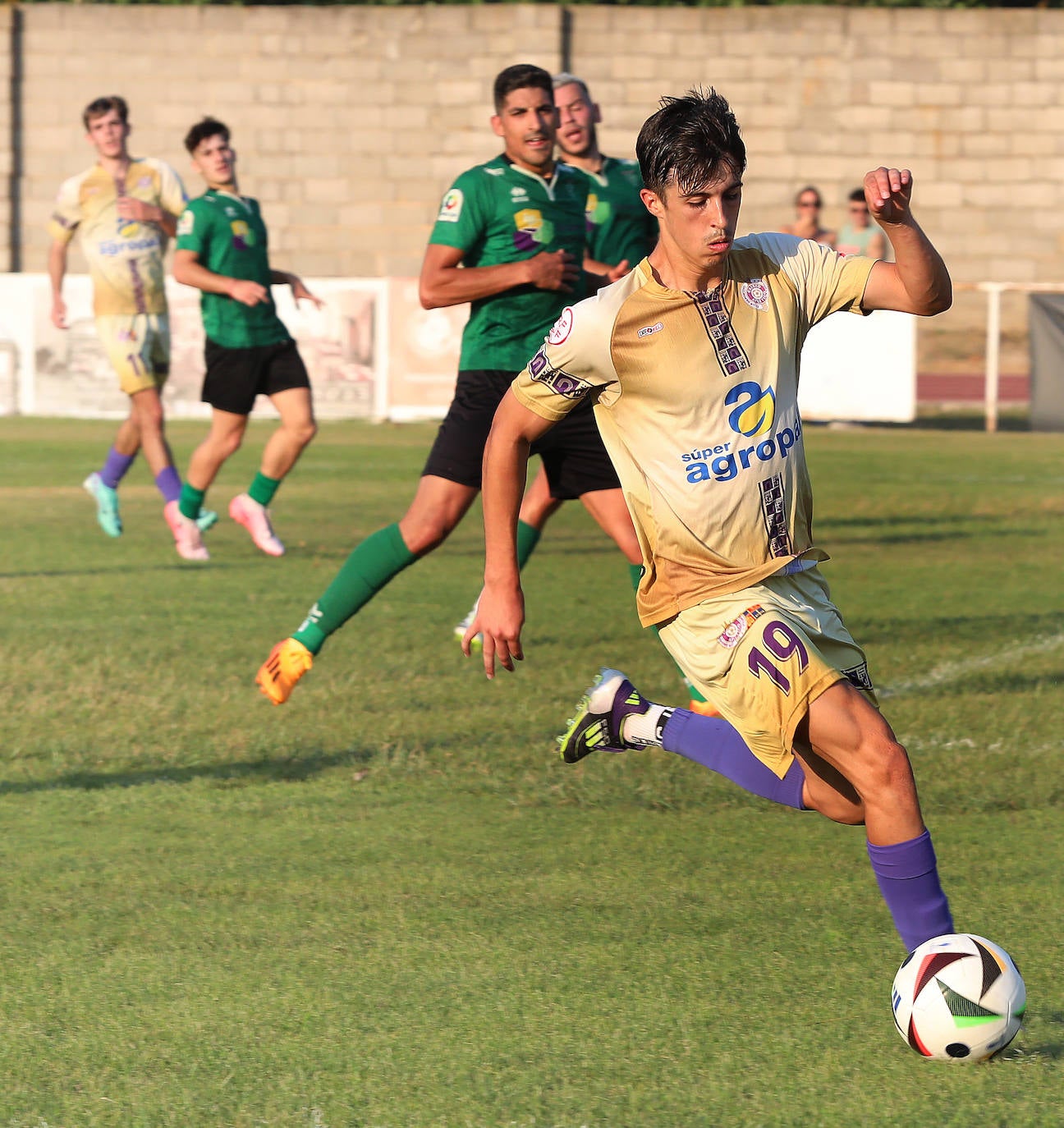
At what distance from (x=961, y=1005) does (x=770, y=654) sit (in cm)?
72

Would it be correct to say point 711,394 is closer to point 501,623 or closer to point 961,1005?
point 501,623

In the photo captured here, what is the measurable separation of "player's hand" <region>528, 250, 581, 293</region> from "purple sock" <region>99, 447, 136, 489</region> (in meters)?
5.46

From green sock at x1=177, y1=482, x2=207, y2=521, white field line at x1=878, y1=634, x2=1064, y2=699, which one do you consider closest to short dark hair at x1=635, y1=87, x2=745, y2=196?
white field line at x1=878, y1=634, x2=1064, y2=699

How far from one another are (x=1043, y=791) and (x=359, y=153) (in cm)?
2232

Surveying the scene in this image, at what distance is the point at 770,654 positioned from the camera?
334cm

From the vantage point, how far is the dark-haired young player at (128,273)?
10398 millimetres

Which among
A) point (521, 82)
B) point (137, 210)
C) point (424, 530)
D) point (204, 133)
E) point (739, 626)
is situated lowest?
point (424, 530)

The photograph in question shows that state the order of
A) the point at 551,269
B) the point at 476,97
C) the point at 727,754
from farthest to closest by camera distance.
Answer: the point at 476,97 → the point at 551,269 → the point at 727,754

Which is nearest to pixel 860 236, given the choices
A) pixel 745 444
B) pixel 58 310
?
pixel 58 310

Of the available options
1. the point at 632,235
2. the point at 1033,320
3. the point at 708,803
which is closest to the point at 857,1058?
the point at 708,803

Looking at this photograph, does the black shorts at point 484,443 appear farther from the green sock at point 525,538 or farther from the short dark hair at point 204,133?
the short dark hair at point 204,133

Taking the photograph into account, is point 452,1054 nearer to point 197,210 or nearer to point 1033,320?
point 197,210

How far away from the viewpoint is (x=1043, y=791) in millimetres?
4969

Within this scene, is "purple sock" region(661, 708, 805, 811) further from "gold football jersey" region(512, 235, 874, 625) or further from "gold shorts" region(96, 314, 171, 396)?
"gold shorts" region(96, 314, 171, 396)
